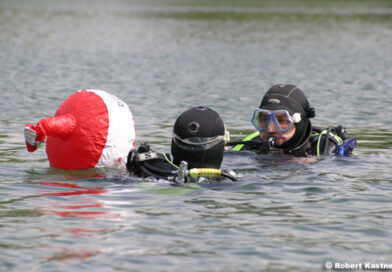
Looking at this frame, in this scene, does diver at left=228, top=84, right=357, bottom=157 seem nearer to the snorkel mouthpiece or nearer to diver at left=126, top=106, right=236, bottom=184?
the snorkel mouthpiece

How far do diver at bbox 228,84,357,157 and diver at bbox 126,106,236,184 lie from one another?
227cm

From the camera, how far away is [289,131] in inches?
448

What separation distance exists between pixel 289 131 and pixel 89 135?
3423 millimetres

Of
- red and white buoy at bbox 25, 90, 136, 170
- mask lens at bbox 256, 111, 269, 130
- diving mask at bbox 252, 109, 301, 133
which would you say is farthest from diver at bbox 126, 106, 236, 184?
mask lens at bbox 256, 111, 269, 130

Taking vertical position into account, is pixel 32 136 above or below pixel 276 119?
above

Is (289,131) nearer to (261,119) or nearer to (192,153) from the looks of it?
(261,119)

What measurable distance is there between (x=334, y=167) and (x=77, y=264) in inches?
208

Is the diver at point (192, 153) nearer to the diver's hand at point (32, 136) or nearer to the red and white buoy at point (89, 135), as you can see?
the red and white buoy at point (89, 135)

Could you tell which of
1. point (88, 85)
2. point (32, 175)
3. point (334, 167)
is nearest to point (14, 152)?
point (32, 175)

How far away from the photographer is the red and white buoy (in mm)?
9133

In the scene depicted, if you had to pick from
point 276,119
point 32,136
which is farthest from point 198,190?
point 276,119

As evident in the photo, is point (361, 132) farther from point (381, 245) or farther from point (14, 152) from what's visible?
point (381, 245)

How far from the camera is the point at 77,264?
21.1 ft

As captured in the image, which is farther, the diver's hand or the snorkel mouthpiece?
the snorkel mouthpiece
